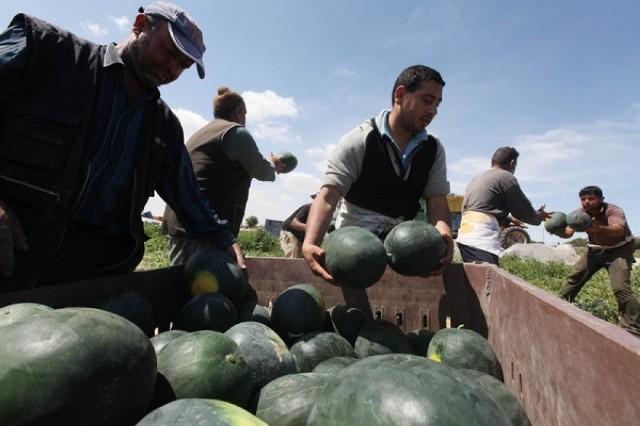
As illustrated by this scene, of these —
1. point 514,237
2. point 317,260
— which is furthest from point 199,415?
point 514,237

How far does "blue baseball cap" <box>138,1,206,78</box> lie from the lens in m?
2.79

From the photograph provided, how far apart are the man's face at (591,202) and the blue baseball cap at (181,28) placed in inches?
271

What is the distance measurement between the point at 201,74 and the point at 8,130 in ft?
3.90

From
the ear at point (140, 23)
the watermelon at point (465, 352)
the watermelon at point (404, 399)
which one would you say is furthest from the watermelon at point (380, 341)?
the ear at point (140, 23)

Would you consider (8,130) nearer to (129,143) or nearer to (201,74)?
(129,143)

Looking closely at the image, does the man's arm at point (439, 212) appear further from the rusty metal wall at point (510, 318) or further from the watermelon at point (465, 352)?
the watermelon at point (465, 352)

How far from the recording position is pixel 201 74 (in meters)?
2.99

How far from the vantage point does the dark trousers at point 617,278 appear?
21.8 ft

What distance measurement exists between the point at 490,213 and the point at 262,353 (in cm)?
398

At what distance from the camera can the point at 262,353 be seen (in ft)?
6.84

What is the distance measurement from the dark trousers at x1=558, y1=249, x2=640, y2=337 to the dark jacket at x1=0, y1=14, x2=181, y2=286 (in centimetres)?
725

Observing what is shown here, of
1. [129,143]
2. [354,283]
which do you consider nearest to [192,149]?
[129,143]

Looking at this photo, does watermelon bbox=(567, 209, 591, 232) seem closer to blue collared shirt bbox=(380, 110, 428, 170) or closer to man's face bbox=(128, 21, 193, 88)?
blue collared shirt bbox=(380, 110, 428, 170)

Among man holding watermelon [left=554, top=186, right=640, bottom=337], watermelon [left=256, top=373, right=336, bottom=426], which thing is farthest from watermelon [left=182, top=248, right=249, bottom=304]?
man holding watermelon [left=554, top=186, right=640, bottom=337]
